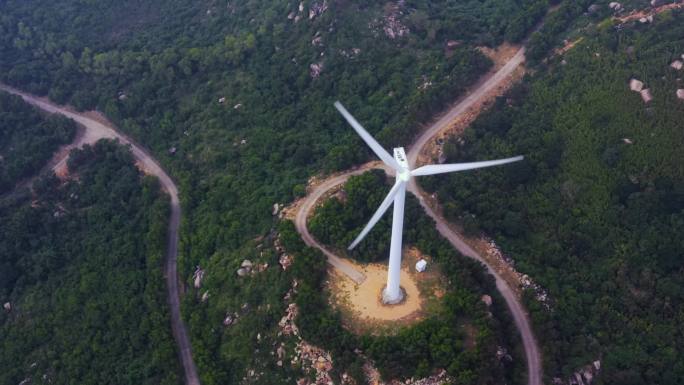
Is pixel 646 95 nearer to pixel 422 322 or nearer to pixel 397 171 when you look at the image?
pixel 422 322

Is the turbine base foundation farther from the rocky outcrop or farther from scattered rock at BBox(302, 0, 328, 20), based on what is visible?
scattered rock at BBox(302, 0, 328, 20)

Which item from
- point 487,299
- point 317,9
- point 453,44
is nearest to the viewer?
point 487,299

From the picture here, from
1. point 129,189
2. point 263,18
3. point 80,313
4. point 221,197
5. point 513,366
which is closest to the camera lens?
point 513,366

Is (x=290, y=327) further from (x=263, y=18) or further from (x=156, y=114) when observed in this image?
(x=263, y=18)

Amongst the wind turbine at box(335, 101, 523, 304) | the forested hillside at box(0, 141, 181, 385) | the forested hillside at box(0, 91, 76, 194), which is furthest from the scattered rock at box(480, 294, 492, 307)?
the forested hillside at box(0, 91, 76, 194)

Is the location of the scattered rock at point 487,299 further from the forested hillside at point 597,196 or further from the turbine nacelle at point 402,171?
the turbine nacelle at point 402,171

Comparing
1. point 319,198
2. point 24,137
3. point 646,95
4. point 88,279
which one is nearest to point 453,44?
point 646,95

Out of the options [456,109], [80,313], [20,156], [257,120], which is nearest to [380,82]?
[456,109]
